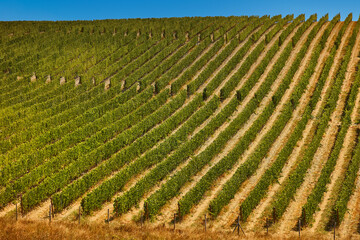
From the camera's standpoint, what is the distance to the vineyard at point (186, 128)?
25969 mm

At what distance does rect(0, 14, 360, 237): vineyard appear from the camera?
2597 centimetres

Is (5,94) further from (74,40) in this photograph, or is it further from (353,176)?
(353,176)

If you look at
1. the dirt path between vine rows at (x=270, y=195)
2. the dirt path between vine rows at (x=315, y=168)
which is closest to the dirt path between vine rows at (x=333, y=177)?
the dirt path between vine rows at (x=315, y=168)

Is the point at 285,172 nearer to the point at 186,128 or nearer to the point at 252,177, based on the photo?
the point at 252,177

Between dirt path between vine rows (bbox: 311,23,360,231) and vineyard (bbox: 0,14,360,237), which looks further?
vineyard (bbox: 0,14,360,237)

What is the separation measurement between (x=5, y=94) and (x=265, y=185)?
1304 inches

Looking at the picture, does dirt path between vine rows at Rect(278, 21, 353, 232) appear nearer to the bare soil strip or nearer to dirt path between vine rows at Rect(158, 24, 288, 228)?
the bare soil strip

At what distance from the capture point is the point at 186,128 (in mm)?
37562

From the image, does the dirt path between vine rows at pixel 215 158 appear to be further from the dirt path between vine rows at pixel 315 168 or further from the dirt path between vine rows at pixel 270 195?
the dirt path between vine rows at pixel 315 168

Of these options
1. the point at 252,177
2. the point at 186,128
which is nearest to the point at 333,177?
the point at 252,177

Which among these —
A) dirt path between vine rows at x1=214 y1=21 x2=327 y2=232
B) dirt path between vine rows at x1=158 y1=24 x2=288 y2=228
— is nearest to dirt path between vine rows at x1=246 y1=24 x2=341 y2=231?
dirt path between vine rows at x1=214 y1=21 x2=327 y2=232

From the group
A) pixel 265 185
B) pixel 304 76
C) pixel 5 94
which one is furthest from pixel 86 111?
pixel 304 76

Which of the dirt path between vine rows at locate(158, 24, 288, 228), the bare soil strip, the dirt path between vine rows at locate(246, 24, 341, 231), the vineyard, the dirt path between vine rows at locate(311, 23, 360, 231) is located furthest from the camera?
the vineyard

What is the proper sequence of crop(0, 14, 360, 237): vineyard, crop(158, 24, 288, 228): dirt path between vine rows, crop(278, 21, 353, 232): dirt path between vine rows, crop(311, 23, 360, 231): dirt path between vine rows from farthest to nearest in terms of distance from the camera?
crop(0, 14, 360, 237): vineyard, crop(158, 24, 288, 228): dirt path between vine rows, crop(278, 21, 353, 232): dirt path between vine rows, crop(311, 23, 360, 231): dirt path between vine rows
